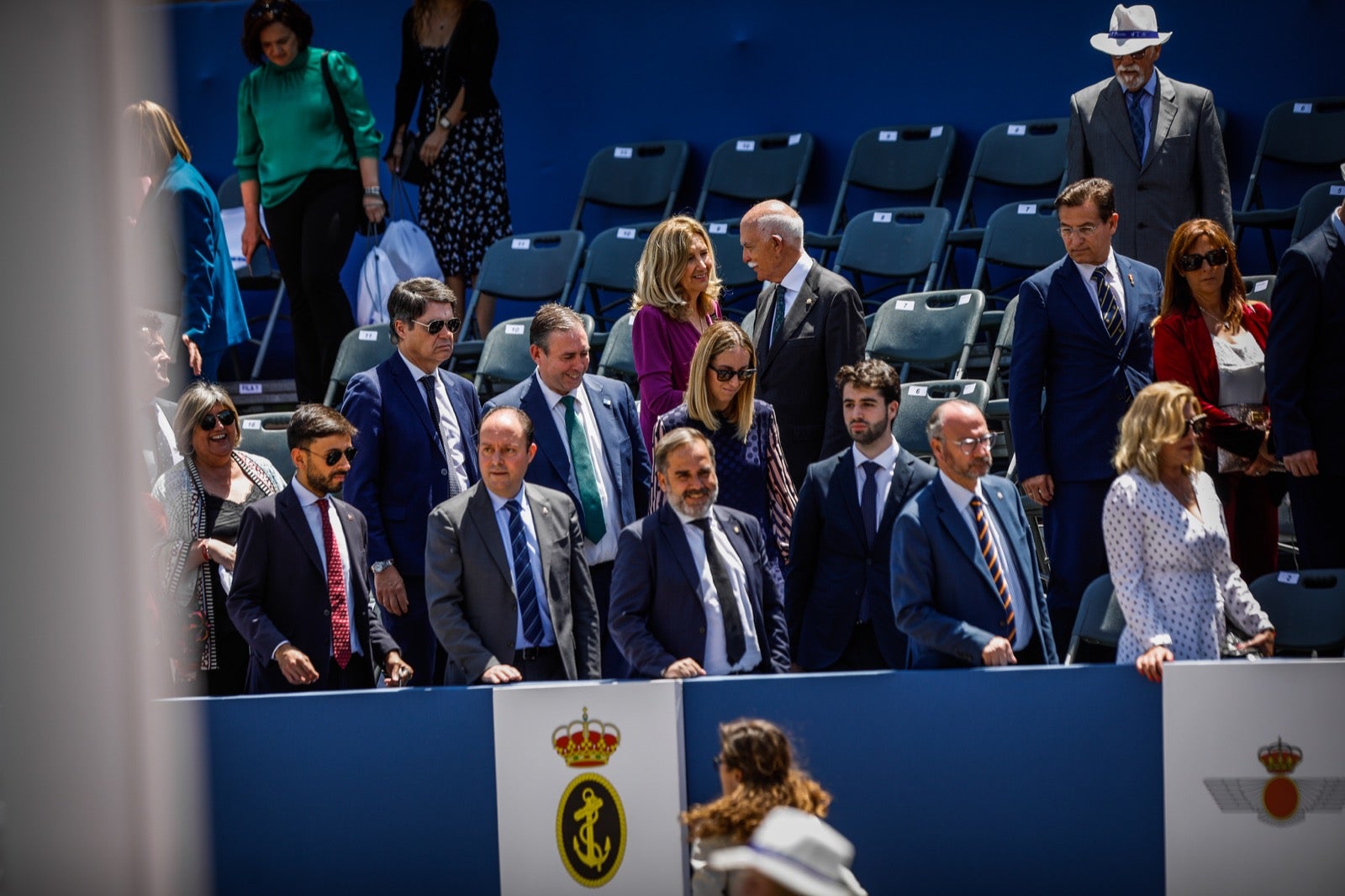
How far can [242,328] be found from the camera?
660 cm

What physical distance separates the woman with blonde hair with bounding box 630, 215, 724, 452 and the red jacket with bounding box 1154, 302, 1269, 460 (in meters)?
1.47

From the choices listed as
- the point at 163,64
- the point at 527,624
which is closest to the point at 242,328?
the point at 527,624

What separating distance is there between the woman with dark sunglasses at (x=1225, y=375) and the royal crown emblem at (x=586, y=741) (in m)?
2.23

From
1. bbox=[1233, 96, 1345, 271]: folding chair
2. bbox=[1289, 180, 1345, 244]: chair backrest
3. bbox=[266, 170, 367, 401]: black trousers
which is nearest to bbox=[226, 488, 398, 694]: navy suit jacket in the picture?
bbox=[266, 170, 367, 401]: black trousers

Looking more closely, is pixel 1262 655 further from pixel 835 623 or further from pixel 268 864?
pixel 268 864

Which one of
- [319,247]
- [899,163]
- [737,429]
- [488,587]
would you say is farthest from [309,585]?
[899,163]

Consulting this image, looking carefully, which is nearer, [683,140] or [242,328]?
[242,328]

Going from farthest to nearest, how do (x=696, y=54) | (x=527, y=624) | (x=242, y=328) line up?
(x=696, y=54) < (x=242, y=328) < (x=527, y=624)

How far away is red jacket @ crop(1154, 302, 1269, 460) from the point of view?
5207mm

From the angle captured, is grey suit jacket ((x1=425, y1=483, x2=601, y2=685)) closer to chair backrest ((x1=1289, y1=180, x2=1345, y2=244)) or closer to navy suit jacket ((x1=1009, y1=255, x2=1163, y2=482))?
navy suit jacket ((x1=1009, y1=255, x2=1163, y2=482))

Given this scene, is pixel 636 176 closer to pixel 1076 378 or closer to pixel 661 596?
pixel 1076 378

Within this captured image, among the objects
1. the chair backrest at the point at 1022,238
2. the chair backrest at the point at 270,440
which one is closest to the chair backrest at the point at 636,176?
the chair backrest at the point at 1022,238

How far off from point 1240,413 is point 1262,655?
1.14 meters

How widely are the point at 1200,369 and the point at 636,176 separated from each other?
4.17 m
